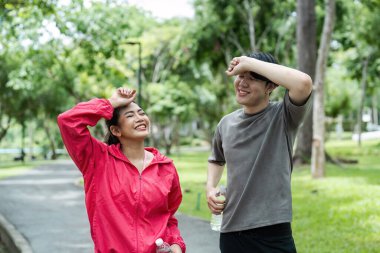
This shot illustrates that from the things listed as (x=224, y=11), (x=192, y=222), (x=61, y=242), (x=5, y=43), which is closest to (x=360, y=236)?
(x=192, y=222)

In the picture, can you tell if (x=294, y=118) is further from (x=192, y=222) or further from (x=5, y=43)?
(x=5, y=43)

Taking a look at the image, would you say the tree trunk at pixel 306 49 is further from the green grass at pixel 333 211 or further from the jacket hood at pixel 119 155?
the jacket hood at pixel 119 155

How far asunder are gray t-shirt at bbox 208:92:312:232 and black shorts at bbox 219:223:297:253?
5 centimetres

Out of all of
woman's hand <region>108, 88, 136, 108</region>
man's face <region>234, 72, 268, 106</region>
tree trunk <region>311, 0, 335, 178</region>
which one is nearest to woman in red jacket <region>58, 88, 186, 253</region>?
woman's hand <region>108, 88, 136, 108</region>

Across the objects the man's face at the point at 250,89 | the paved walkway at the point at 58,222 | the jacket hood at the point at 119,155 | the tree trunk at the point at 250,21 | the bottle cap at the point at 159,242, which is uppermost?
the tree trunk at the point at 250,21

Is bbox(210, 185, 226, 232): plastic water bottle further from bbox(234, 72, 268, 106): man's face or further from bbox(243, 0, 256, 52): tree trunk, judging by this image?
bbox(243, 0, 256, 52): tree trunk

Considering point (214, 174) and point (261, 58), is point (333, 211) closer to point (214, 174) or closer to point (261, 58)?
point (214, 174)

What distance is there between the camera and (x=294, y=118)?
321 cm

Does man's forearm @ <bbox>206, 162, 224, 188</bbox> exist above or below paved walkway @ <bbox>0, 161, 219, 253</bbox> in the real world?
above

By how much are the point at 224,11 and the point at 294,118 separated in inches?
973

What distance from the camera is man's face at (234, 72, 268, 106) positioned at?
130 inches

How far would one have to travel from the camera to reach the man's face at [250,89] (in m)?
3.29

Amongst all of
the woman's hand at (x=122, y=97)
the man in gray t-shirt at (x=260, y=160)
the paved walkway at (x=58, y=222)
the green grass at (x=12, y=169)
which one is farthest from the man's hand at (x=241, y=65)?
the green grass at (x=12, y=169)

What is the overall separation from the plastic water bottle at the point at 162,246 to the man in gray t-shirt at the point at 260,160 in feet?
0.98
